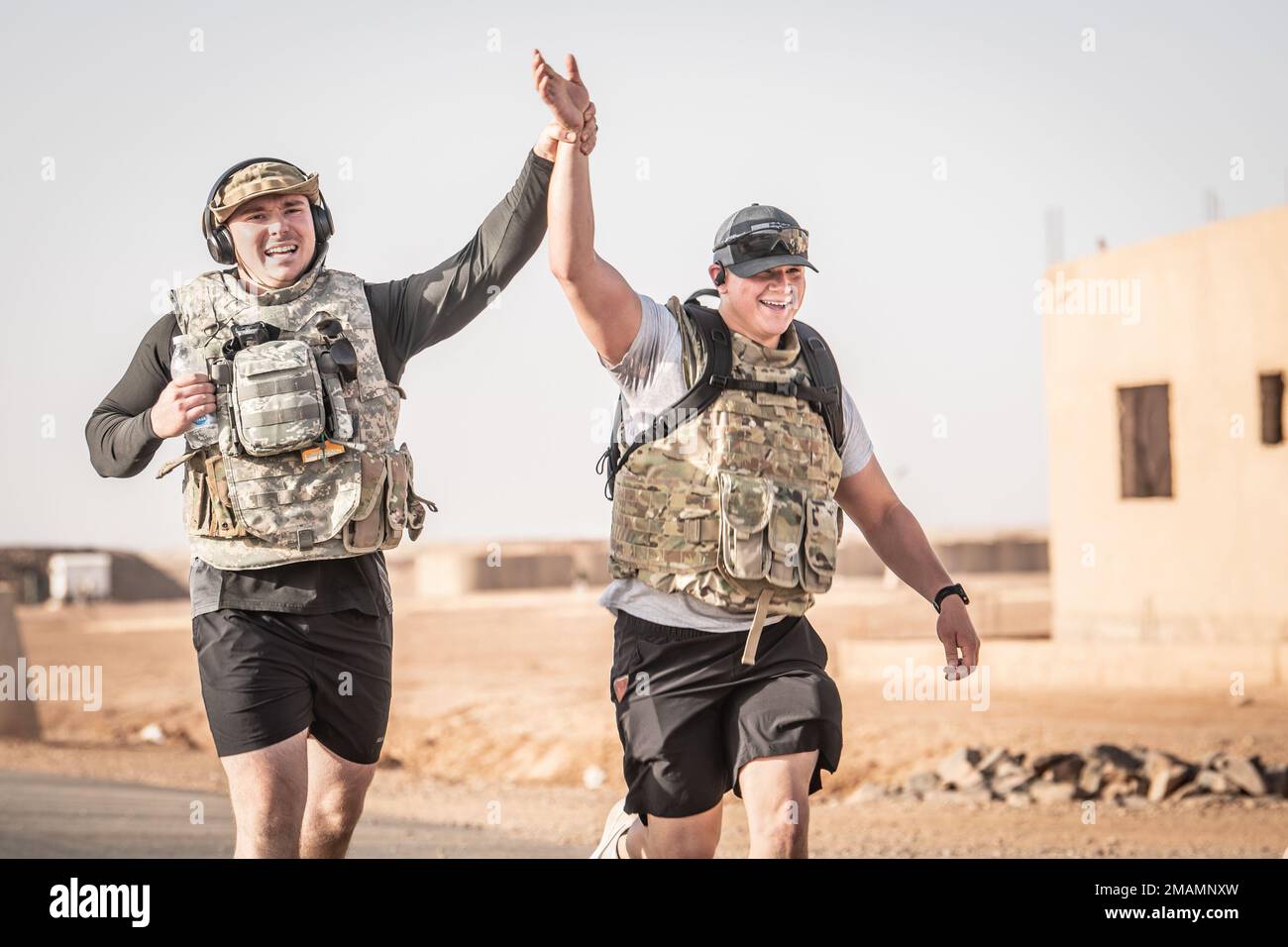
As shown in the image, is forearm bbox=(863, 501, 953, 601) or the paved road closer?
forearm bbox=(863, 501, 953, 601)

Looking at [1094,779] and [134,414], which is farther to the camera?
[1094,779]

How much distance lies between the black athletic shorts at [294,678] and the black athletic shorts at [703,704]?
0.67 m

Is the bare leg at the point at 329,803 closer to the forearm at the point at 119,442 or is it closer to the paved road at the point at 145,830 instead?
the forearm at the point at 119,442

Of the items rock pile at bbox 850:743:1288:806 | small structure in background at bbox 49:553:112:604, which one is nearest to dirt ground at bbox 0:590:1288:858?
rock pile at bbox 850:743:1288:806

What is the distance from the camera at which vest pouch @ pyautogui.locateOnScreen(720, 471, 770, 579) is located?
410 centimetres

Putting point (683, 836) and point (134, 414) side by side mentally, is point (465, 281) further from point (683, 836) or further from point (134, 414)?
point (683, 836)

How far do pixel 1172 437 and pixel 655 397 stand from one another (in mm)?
13617

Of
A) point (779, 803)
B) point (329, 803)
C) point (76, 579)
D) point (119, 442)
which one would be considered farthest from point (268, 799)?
point (76, 579)

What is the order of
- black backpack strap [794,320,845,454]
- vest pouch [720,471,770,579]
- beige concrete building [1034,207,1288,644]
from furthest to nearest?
beige concrete building [1034,207,1288,644] → black backpack strap [794,320,845,454] → vest pouch [720,471,770,579]

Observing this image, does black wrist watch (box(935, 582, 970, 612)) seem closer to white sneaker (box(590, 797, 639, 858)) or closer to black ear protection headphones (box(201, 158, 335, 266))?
white sneaker (box(590, 797, 639, 858))

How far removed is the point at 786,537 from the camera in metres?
4.16

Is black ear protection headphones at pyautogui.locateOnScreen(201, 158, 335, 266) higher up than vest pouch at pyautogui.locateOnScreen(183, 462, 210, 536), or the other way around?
black ear protection headphones at pyautogui.locateOnScreen(201, 158, 335, 266)

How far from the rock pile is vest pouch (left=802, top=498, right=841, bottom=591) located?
7.26m
